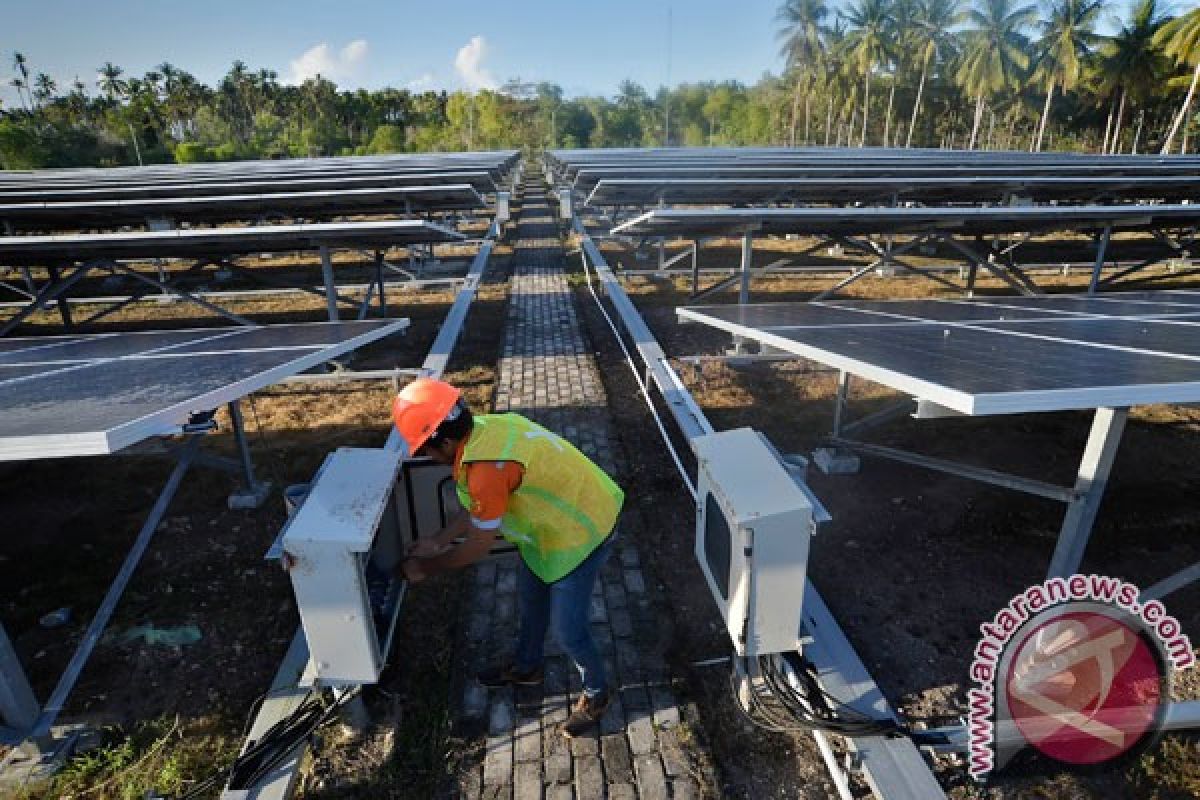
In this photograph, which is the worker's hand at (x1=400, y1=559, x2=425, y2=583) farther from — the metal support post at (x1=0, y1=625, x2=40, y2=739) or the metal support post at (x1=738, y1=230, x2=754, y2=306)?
the metal support post at (x1=738, y1=230, x2=754, y2=306)

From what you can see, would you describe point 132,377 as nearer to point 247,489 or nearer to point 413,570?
point 247,489

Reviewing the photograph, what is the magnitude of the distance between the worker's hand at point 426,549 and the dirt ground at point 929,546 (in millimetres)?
1719

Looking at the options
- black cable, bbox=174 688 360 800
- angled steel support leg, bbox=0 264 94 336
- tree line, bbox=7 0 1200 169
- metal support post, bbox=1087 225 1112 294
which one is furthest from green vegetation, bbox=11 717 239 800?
tree line, bbox=7 0 1200 169

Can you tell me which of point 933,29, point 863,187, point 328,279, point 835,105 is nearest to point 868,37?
point 933,29

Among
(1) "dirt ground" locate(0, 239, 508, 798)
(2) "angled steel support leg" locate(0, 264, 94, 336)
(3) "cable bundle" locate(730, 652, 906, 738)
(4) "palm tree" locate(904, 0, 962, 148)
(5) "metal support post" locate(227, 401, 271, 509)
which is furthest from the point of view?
(4) "palm tree" locate(904, 0, 962, 148)

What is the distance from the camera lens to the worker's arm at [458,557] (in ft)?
8.71

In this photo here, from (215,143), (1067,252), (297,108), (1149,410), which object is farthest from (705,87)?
(1149,410)

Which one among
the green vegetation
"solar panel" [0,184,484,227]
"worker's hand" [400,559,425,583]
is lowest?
the green vegetation

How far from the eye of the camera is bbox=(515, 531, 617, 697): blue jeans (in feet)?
9.53

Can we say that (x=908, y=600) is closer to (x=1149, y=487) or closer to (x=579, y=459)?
(x=579, y=459)

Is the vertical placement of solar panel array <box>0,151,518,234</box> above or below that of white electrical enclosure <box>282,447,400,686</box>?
above

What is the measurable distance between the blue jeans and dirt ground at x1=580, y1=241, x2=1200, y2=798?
70 cm

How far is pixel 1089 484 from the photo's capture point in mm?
3143

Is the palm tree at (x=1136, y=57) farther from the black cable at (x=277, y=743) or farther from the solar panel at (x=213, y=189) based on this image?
the black cable at (x=277, y=743)
